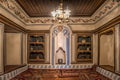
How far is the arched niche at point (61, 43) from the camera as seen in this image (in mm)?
7430

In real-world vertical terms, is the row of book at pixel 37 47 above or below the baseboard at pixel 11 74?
above

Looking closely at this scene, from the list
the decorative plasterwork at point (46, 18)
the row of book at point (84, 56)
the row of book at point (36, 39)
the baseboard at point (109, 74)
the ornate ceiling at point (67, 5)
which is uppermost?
the ornate ceiling at point (67, 5)

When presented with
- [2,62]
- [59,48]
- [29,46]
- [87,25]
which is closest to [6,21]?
[2,62]

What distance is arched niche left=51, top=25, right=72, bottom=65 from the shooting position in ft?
24.4

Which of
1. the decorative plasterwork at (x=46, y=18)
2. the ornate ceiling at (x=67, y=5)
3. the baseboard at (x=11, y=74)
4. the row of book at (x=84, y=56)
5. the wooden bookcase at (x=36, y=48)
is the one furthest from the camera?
the row of book at (x=84, y=56)

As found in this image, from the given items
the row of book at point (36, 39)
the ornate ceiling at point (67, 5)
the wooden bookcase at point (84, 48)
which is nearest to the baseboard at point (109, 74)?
the wooden bookcase at point (84, 48)

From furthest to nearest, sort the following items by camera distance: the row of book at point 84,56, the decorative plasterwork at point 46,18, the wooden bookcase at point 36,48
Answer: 1. the row of book at point 84,56
2. the wooden bookcase at point 36,48
3. the decorative plasterwork at point 46,18

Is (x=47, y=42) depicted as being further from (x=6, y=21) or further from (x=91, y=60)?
(x=6, y=21)

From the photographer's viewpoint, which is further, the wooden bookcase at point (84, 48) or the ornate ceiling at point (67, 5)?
the wooden bookcase at point (84, 48)

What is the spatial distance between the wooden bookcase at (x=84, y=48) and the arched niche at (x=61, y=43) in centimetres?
46

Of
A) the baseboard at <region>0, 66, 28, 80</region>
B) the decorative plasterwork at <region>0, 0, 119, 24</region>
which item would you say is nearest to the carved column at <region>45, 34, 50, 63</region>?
the decorative plasterwork at <region>0, 0, 119, 24</region>

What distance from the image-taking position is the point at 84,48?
746 cm

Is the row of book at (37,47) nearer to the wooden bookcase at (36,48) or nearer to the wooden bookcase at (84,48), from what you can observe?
the wooden bookcase at (36,48)

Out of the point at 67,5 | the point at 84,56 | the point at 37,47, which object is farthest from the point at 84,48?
the point at 67,5
